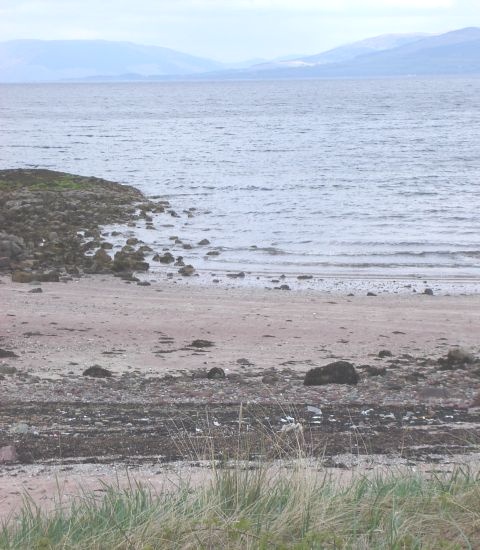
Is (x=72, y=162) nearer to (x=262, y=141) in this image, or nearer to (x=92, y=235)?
(x=262, y=141)

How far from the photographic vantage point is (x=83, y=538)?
14.8 ft

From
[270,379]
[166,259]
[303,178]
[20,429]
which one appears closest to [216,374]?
[270,379]

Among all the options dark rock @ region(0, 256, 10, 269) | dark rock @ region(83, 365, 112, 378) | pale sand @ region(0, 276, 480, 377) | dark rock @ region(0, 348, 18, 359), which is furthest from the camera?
dark rock @ region(0, 256, 10, 269)

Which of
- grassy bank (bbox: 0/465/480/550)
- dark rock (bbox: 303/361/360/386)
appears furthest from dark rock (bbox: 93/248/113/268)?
grassy bank (bbox: 0/465/480/550)

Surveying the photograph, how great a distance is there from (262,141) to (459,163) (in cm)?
1942

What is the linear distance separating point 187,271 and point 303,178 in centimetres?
2141

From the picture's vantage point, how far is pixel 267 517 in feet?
15.6

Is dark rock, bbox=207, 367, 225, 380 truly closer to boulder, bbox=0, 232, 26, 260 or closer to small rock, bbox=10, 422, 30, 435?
small rock, bbox=10, 422, 30, 435

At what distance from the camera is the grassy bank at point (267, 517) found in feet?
14.6

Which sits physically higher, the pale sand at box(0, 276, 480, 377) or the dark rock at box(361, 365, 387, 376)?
the dark rock at box(361, 365, 387, 376)

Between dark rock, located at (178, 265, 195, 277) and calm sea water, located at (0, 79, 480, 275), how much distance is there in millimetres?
1226

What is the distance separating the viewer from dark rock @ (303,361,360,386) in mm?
9734

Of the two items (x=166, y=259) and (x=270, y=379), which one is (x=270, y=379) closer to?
(x=270, y=379)

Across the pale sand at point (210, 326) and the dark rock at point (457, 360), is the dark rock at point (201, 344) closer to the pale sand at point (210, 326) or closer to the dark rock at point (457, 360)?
the pale sand at point (210, 326)
